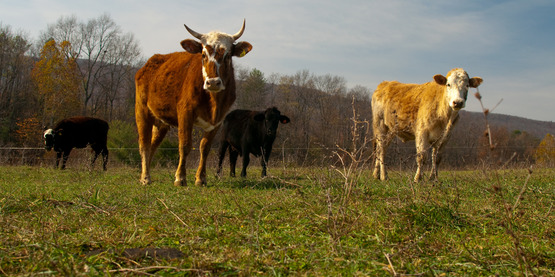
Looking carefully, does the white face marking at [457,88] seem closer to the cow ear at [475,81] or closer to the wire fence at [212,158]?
the cow ear at [475,81]

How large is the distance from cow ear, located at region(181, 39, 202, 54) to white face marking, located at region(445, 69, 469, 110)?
5.18 meters

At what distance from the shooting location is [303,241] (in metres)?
2.85

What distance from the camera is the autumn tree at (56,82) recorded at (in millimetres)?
44594

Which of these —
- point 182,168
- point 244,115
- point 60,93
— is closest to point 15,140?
point 60,93

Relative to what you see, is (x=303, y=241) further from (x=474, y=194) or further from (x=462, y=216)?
(x=474, y=194)

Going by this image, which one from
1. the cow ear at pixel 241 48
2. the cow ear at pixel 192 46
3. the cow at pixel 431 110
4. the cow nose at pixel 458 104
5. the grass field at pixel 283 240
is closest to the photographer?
the grass field at pixel 283 240

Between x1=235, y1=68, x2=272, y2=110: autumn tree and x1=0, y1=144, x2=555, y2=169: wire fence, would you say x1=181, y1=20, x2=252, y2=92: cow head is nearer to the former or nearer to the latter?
x1=0, y1=144, x2=555, y2=169: wire fence

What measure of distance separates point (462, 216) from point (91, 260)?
2954 mm

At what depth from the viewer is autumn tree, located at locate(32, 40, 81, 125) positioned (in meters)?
44.6

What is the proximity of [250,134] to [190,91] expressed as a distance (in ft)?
15.4

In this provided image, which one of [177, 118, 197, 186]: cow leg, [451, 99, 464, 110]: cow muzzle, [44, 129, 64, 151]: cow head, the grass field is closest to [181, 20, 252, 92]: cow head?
[177, 118, 197, 186]: cow leg

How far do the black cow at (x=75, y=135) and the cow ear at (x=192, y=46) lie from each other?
10016 millimetres

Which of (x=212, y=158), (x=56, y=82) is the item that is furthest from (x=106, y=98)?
(x=212, y=158)

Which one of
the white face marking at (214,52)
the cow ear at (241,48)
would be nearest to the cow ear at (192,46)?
the white face marking at (214,52)
